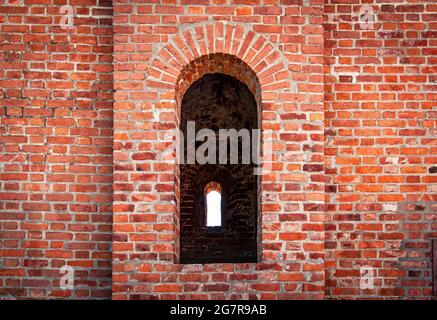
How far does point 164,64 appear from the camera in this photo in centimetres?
453

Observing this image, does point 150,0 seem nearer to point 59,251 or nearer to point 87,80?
point 87,80

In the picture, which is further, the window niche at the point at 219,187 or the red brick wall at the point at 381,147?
the window niche at the point at 219,187

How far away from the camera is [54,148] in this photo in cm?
465

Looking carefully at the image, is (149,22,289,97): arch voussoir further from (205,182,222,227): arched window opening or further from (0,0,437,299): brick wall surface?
(205,182,222,227): arched window opening

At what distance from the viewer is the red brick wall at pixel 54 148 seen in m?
4.56

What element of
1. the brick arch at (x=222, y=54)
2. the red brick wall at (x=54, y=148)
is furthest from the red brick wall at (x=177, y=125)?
the red brick wall at (x=54, y=148)

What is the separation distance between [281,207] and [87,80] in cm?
192

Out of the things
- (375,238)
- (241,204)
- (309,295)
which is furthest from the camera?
(241,204)

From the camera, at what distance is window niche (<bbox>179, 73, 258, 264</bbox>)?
978 centimetres

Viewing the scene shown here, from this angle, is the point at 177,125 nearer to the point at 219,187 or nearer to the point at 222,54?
the point at 222,54

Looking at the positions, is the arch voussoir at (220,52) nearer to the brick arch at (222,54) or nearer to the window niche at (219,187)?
the brick arch at (222,54)

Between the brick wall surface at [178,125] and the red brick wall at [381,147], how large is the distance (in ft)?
0.04

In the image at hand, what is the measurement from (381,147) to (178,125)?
1.70 metres
